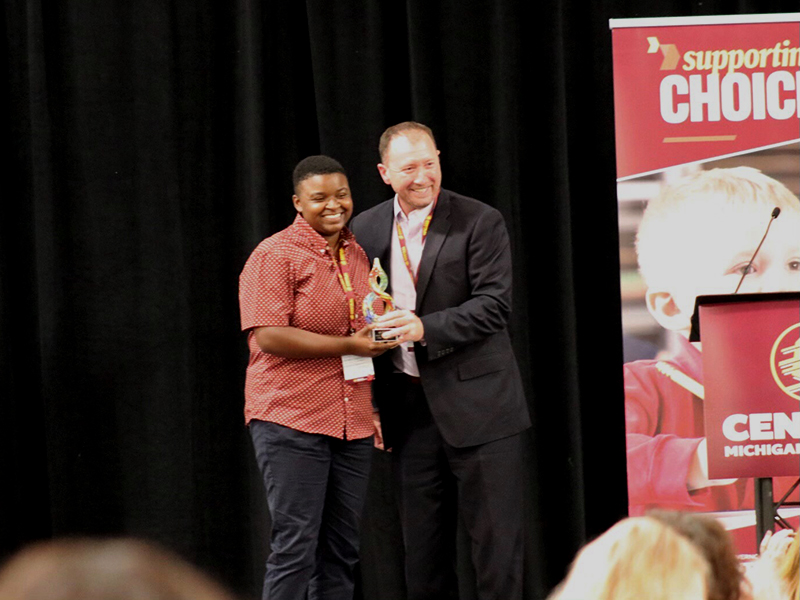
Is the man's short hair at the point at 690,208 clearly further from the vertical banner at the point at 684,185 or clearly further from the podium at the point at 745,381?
the podium at the point at 745,381

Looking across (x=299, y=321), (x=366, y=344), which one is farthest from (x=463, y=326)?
(x=299, y=321)

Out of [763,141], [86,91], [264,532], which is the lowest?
[264,532]

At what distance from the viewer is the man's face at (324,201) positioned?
313 cm

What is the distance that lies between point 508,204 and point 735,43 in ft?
3.50

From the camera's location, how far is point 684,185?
3973 mm

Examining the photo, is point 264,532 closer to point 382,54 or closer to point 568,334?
point 568,334

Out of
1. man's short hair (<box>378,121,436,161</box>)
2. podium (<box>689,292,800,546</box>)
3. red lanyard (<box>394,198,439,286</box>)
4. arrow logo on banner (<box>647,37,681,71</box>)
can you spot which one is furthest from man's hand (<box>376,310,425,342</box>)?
arrow logo on banner (<box>647,37,681,71</box>)

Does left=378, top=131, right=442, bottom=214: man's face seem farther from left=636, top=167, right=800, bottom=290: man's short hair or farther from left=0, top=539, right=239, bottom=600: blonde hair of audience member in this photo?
left=0, top=539, right=239, bottom=600: blonde hair of audience member

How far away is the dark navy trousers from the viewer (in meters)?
3.12

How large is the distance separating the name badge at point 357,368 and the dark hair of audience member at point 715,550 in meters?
1.89

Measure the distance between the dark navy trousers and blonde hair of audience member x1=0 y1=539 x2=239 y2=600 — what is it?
8.03 feet

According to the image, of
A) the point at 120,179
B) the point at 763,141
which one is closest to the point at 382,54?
the point at 120,179

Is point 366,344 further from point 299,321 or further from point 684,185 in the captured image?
point 684,185

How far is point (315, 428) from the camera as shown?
3.13 meters
